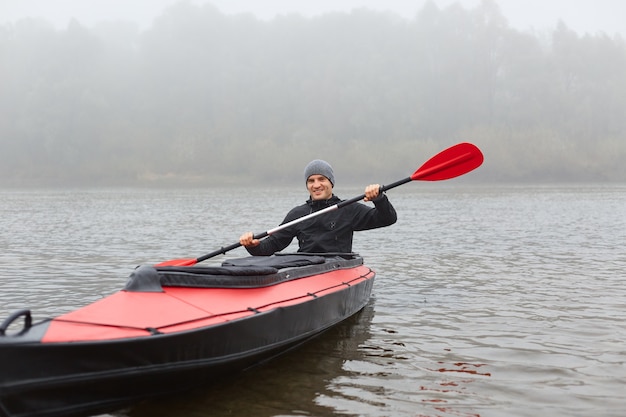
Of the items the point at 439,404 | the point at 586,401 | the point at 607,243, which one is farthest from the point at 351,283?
the point at 607,243

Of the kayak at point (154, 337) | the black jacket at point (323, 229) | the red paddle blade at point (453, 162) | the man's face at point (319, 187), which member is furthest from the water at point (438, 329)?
the red paddle blade at point (453, 162)

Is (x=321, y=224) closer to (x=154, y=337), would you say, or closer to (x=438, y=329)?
(x=438, y=329)

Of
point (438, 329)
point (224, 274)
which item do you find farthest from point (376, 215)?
point (224, 274)

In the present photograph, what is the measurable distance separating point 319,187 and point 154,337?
398 cm

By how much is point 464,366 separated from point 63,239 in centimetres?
1489

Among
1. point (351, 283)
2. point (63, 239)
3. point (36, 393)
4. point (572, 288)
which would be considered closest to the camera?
point (36, 393)

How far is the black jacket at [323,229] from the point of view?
788 cm

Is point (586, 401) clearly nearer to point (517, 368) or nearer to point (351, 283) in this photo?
point (517, 368)

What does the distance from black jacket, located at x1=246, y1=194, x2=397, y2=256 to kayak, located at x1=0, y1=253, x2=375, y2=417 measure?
1615mm

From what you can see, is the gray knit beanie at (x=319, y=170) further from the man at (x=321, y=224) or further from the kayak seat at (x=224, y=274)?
the kayak seat at (x=224, y=274)

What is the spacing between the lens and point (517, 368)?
5.69 metres

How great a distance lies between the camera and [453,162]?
7.99m

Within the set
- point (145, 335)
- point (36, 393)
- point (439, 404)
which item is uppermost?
point (145, 335)

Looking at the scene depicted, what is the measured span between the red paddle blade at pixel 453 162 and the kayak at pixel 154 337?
2476 millimetres
